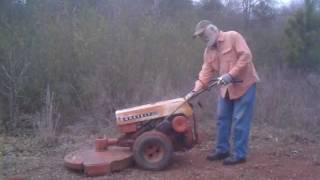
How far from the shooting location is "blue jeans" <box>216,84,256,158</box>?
726 cm

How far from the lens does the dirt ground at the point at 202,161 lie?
6.97m

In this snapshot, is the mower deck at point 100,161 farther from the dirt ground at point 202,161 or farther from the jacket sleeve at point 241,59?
the jacket sleeve at point 241,59

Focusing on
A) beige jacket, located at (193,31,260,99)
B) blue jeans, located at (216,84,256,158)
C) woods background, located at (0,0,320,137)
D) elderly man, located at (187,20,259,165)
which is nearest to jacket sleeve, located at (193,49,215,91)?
elderly man, located at (187,20,259,165)

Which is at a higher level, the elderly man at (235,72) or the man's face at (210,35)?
the man's face at (210,35)

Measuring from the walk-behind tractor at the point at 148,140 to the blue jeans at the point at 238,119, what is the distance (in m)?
0.39

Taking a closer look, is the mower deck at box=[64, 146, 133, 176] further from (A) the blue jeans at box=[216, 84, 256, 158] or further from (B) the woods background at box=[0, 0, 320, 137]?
(B) the woods background at box=[0, 0, 320, 137]

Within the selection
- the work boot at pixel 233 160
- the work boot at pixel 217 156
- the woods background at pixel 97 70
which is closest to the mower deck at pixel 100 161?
the work boot at pixel 217 156

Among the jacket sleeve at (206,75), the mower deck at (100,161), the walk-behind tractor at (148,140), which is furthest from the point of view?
the jacket sleeve at (206,75)

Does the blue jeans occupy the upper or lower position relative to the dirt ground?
upper

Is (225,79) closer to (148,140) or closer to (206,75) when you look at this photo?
(206,75)

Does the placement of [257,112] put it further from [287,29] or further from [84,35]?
[287,29]

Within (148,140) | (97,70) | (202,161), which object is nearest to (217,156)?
(202,161)

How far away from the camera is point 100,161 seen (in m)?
7.05

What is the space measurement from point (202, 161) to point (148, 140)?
0.88m
